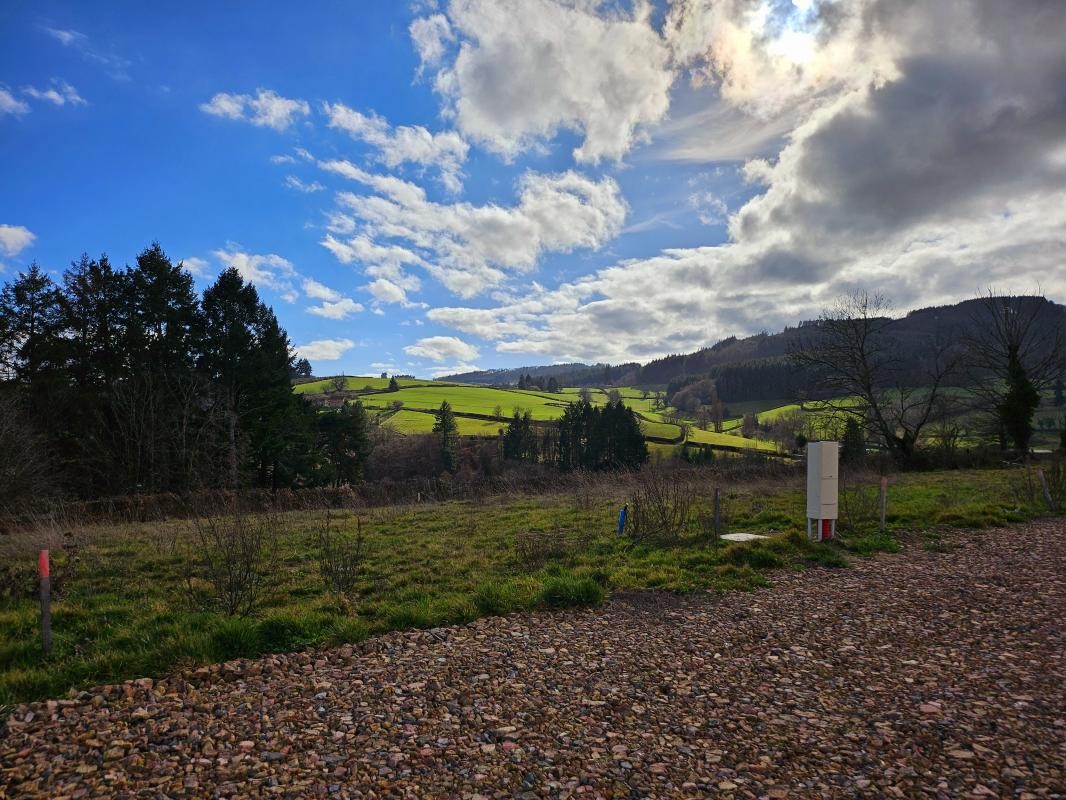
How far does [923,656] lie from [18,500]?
84.7ft

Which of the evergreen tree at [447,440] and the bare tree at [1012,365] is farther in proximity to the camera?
the evergreen tree at [447,440]

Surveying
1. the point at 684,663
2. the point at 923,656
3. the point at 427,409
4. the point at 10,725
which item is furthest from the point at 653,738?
the point at 427,409

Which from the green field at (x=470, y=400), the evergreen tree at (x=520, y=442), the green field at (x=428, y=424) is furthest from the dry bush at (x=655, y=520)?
the green field at (x=470, y=400)

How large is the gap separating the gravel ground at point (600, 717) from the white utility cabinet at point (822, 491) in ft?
15.4

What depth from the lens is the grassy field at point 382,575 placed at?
600 centimetres

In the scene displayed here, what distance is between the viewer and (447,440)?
6619cm

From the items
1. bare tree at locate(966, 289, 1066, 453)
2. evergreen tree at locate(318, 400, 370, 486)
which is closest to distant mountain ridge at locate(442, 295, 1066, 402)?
bare tree at locate(966, 289, 1066, 453)

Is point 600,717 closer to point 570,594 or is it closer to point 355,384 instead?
point 570,594

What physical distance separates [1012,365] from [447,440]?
51959 millimetres

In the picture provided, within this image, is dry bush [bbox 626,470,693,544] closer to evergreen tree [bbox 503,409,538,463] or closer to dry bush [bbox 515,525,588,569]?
dry bush [bbox 515,525,588,569]

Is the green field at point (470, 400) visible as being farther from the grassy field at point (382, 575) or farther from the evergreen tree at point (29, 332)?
the grassy field at point (382, 575)

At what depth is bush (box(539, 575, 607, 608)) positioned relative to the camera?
305 inches

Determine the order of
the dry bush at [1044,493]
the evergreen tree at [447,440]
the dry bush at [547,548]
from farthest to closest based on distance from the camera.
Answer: the evergreen tree at [447,440]
the dry bush at [1044,493]
the dry bush at [547,548]

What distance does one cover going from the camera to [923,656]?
580cm
